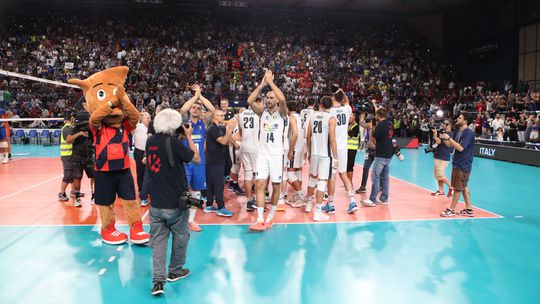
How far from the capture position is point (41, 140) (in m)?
21.8

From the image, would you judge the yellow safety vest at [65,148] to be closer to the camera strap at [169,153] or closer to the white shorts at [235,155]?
the white shorts at [235,155]

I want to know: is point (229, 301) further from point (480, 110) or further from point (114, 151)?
point (480, 110)

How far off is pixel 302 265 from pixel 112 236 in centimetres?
277

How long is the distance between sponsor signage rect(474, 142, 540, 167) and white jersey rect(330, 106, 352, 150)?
33.8ft

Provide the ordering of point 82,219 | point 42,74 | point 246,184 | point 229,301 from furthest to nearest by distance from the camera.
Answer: point 42,74
point 246,184
point 82,219
point 229,301

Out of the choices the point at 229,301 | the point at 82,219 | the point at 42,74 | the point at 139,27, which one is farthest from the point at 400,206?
the point at 139,27

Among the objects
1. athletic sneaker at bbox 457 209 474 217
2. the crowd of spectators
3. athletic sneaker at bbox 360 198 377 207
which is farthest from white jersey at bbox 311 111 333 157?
the crowd of spectators

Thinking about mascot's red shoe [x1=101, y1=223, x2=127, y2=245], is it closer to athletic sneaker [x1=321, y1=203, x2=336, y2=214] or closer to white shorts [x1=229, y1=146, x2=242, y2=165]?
athletic sneaker [x1=321, y1=203, x2=336, y2=214]

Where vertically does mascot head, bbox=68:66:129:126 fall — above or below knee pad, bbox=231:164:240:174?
above

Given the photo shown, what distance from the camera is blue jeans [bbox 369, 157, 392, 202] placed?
26.9ft

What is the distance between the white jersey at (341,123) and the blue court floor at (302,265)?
153cm

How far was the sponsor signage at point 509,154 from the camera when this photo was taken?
1431 cm

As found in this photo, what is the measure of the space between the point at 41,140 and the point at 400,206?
2014 centimetres

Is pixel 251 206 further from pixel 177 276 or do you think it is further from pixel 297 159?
pixel 177 276
